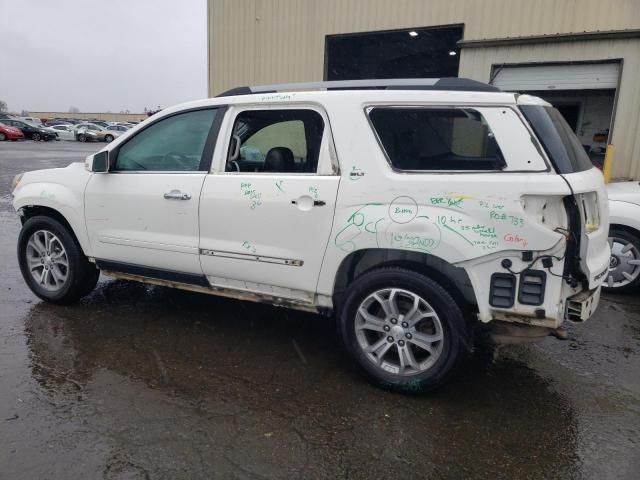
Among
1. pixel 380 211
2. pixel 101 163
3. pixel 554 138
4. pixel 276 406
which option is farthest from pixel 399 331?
pixel 101 163

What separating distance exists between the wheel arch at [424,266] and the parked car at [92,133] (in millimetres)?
43139

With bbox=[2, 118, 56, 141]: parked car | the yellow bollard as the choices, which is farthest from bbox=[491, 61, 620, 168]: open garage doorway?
bbox=[2, 118, 56, 141]: parked car

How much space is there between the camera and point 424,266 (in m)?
3.19

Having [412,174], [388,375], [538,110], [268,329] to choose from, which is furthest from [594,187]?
[268,329]

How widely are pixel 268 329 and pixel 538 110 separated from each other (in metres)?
2.59

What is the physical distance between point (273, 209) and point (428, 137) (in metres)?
1.11

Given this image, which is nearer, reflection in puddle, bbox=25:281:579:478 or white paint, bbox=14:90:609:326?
reflection in puddle, bbox=25:281:579:478

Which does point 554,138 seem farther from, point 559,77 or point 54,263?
Answer: point 559,77

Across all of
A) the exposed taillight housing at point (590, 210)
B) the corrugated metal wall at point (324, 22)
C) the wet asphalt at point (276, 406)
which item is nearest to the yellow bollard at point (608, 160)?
the corrugated metal wall at point (324, 22)

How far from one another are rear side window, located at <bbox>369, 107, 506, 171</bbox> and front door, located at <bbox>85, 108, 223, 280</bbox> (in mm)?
1345

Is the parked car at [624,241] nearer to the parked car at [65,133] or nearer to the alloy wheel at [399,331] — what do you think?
the alloy wheel at [399,331]

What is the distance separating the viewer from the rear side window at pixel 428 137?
3.17 meters

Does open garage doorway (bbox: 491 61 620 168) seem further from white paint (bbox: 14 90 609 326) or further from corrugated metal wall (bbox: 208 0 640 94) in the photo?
white paint (bbox: 14 90 609 326)

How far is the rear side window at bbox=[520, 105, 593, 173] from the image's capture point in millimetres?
2904
